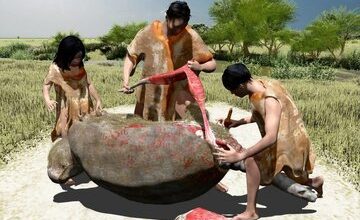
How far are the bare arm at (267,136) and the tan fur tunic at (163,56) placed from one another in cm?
135

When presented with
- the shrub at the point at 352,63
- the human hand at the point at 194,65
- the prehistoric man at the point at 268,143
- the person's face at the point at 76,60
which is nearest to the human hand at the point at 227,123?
the prehistoric man at the point at 268,143

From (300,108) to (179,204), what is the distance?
20.3ft

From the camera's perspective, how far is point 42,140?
25.0 ft

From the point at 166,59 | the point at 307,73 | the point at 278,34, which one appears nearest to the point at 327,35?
the point at 278,34

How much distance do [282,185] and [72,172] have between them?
211 cm

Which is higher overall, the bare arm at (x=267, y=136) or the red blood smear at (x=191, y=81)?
the red blood smear at (x=191, y=81)

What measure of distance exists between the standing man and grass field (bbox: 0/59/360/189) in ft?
8.07

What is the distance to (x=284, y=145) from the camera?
4.27m

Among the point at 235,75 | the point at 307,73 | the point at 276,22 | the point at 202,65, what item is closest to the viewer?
the point at 235,75

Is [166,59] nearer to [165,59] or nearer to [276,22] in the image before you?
[165,59]

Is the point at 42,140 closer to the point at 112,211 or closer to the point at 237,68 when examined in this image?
the point at 112,211

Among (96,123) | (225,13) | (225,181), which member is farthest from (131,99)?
(225,13)

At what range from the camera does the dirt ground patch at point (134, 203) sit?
459 centimetres

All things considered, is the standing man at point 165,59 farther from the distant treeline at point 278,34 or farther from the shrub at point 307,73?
the distant treeline at point 278,34
